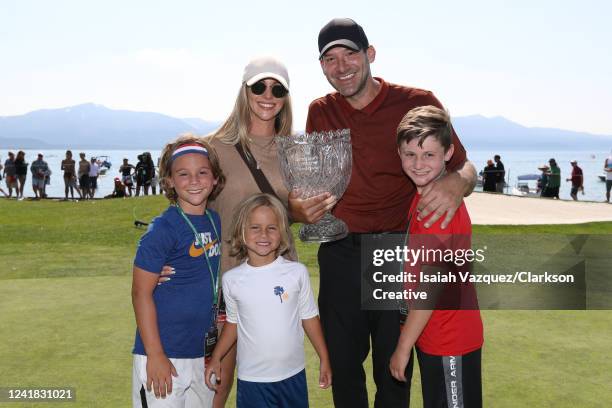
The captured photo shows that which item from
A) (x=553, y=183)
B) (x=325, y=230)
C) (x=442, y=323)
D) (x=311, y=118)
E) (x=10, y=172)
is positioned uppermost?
(x=311, y=118)

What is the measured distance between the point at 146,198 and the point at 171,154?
15.8m

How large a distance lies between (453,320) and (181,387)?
1.35 m

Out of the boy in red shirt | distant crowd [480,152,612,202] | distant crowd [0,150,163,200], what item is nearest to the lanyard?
the boy in red shirt

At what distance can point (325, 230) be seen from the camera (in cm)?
320

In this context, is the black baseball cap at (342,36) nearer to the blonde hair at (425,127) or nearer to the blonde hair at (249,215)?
the blonde hair at (425,127)

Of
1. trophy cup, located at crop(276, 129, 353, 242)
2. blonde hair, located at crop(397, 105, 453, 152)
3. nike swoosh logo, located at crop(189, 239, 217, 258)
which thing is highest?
blonde hair, located at crop(397, 105, 453, 152)

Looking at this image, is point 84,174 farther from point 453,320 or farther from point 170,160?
point 453,320

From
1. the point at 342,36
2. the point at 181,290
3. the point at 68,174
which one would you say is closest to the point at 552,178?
the point at 68,174

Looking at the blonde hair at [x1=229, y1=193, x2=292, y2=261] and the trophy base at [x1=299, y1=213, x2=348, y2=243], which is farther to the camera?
the trophy base at [x1=299, y1=213, x2=348, y2=243]

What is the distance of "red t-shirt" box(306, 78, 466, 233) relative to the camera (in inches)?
132

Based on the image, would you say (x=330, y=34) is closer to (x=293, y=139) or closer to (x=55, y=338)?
(x=293, y=139)

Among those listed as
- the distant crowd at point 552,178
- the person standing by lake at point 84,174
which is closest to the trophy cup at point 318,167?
the distant crowd at point 552,178

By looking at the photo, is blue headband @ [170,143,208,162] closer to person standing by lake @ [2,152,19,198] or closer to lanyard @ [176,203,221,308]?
lanyard @ [176,203,221,308]

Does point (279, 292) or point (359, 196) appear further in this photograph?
point (359, 196)
